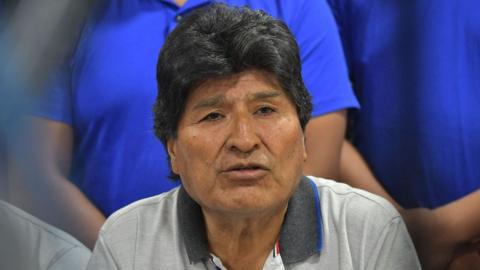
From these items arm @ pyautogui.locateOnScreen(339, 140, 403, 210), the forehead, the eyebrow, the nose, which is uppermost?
the forehead

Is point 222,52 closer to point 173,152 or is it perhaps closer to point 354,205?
point 173,152

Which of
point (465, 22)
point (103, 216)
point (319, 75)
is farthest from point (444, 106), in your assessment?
point (103, 216)

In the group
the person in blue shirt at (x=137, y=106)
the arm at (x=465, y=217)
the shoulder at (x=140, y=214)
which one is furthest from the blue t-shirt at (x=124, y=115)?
the arm at (x=465, y=217)

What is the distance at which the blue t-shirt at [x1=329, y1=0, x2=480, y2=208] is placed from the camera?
506 mm

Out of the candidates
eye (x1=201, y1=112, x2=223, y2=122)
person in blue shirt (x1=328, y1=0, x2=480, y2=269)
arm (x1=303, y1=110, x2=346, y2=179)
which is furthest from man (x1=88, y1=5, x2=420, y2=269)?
arm (x1=303, y1=110, x2=346, y2=179)

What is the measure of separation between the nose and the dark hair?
0.08 m

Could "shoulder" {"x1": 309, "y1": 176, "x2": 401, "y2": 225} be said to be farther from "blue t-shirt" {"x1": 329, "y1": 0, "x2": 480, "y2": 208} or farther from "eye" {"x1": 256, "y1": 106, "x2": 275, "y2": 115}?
"eye" {"x1": 256, "y1": 106, "x2": 275, "y2": 115}

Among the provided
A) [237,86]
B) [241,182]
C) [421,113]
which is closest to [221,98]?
[237,86]

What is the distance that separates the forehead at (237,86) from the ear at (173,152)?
0.12 meters

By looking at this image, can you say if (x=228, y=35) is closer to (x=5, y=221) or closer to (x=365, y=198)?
(x=365, y=198)

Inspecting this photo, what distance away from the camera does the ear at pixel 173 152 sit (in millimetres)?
1294

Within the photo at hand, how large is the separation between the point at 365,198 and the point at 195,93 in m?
0.34

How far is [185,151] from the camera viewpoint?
1.24 metres

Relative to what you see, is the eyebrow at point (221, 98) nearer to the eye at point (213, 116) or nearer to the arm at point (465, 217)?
the eye at point (213, 116)
